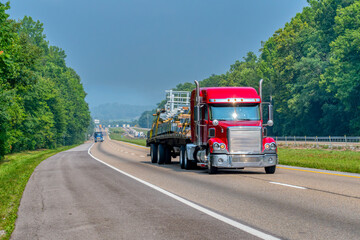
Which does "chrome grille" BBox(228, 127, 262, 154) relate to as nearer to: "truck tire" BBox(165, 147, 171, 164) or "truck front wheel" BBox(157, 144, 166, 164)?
"truck tire" BBox(165, 147, 171, 164)

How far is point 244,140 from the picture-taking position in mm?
17234

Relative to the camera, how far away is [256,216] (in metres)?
8.62

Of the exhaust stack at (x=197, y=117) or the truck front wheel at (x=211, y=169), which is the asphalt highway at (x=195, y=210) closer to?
the truck front wheel at (x=211, y=169)

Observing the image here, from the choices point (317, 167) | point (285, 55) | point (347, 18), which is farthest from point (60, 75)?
point (317, 167)

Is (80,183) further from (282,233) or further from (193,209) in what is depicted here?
(282,233)

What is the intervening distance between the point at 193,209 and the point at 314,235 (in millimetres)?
3227

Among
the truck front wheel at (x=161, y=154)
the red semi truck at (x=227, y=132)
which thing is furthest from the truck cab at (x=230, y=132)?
the truck front wheel at (x=161, y=154)

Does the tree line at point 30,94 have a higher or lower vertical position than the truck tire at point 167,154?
higher

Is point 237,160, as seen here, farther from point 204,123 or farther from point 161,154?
point 161,154

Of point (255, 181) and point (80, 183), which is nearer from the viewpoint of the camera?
point (255, 181)

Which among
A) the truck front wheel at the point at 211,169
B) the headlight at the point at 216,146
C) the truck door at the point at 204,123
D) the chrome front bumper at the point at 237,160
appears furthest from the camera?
the truck door at the point at 204,123

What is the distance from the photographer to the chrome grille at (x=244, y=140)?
17.2 m

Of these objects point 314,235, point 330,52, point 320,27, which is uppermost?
point 320,27

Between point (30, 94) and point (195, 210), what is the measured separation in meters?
56.8
